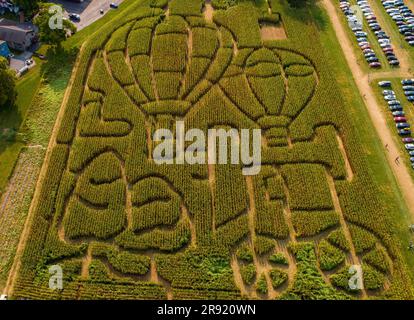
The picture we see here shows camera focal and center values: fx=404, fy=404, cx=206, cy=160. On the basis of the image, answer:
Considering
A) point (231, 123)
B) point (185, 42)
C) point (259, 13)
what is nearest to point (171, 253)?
point (231, 123)

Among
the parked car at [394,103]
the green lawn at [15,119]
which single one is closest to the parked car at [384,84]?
the parked car at [394,103]

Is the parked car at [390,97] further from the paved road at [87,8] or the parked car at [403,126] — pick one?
the paved road at [87,8]

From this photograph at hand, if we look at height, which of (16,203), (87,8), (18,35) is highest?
(87,8)

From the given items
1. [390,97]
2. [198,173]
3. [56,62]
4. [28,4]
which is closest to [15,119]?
[56,62]

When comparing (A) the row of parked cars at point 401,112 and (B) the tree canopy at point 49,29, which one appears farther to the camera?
(B) the tree canopy at point 49,29

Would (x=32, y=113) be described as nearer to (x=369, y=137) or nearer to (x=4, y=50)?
(x=4, y=50)

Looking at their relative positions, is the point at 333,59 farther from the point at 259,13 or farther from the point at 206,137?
the point at 206,137
